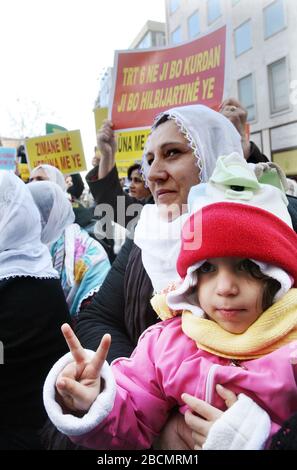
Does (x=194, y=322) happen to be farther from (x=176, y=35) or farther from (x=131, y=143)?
(x=176, y=35)

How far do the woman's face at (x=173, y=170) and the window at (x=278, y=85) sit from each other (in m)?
12.3

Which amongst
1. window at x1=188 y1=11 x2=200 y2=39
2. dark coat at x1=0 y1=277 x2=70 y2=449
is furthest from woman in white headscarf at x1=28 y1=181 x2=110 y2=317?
window at x1=188 y1=11 x2=200 y2=39

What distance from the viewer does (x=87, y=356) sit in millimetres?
989

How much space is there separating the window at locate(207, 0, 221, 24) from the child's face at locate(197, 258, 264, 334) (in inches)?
567

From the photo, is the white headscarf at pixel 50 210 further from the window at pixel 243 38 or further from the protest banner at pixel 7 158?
the window at pixel 243 38

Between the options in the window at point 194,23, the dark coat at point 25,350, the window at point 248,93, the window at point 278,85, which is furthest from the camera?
the window at point 194,23

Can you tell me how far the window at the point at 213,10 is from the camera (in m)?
13.5

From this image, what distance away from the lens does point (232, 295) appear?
0.98 metres

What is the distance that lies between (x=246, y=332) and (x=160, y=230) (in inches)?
22.1

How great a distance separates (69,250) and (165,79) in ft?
4.30

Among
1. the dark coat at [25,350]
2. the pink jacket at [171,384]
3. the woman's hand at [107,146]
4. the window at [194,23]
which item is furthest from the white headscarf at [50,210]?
the window at [194,23]

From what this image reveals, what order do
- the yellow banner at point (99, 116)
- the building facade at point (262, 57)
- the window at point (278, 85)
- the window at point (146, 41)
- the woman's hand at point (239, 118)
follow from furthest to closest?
the window at point (146, 41) → the window at point (278, 85) → the building facade at point (262, 57) → the yellow banner at point (99, 116) → the woman's hand at point (239, 118)

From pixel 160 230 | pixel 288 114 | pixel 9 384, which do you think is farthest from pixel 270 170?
pixel 288 114

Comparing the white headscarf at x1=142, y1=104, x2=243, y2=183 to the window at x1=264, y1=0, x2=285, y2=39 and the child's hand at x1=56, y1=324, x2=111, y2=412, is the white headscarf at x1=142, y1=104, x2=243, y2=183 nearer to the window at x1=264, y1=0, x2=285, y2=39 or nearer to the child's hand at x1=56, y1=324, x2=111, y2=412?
the child's hand at x1=56, y1=324, x2=111, y2=412
